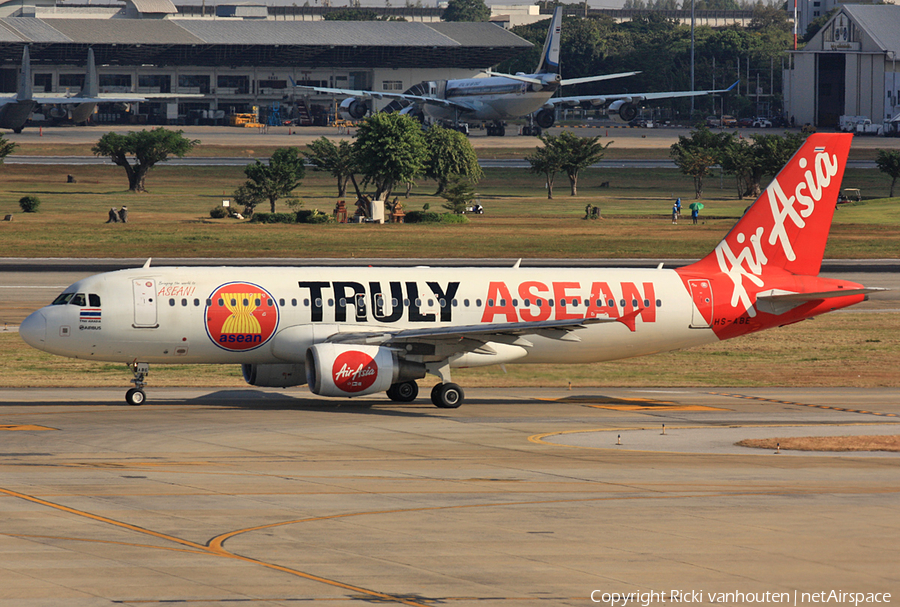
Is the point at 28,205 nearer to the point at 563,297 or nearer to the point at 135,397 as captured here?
the point at 135,397

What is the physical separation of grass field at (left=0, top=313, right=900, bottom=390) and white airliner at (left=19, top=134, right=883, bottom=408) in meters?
5.01

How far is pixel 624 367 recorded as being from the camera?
5200 cm

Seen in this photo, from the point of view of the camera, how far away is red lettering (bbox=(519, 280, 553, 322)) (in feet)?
140

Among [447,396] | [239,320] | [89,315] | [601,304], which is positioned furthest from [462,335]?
[89,315]

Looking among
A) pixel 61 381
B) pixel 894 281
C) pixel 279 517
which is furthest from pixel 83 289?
pixel 894 281

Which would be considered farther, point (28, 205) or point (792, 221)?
point (28, 205)

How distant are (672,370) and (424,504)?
27.4m

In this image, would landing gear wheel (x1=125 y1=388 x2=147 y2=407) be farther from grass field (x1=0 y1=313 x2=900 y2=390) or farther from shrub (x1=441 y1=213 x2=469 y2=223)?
shrub (x1=441 y1=213 x2=469 y2=223)

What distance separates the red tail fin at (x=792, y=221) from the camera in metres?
45.0

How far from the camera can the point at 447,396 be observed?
4084 cm

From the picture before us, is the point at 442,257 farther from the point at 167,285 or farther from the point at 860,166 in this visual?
the point at 860,166

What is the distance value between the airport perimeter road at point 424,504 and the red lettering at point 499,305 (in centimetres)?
332

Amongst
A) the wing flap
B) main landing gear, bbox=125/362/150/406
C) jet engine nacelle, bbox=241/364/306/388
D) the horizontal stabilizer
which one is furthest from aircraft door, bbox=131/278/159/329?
the horizontal stabilizer

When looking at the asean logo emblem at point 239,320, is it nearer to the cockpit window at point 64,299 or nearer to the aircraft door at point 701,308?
the cockpit window at point 64,299
